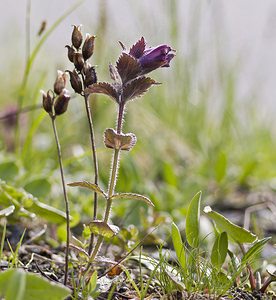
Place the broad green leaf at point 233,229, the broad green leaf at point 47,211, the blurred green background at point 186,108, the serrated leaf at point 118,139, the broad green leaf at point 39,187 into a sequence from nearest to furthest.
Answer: the serrated leaf at point 118,139
the broad green leaf at point 233,229
the broad green leaf at point 47,211
the broad green leaf at point 39,187
the blurred green background at point 186,108

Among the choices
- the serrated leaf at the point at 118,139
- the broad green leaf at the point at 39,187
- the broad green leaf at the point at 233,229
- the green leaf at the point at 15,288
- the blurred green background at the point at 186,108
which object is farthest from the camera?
the blurred green background at the point at 186,108

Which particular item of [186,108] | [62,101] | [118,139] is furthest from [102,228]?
[186,108]

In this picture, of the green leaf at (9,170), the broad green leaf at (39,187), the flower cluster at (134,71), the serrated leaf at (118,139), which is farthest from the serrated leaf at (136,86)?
the green leaf at (9,170)

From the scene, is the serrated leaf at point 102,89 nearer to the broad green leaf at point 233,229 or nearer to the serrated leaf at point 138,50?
the serrated leaf at point 138,50

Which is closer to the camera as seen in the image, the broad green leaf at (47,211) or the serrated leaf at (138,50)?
the serrated leaf at (138,50)

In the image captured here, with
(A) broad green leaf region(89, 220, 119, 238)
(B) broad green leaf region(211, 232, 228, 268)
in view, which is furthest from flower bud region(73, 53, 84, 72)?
(B) broad green leaf region(211, 232, 228, 268)

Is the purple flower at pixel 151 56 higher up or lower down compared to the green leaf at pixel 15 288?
higher up

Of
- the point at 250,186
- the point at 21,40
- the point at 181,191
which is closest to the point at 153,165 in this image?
the point at 181,191
